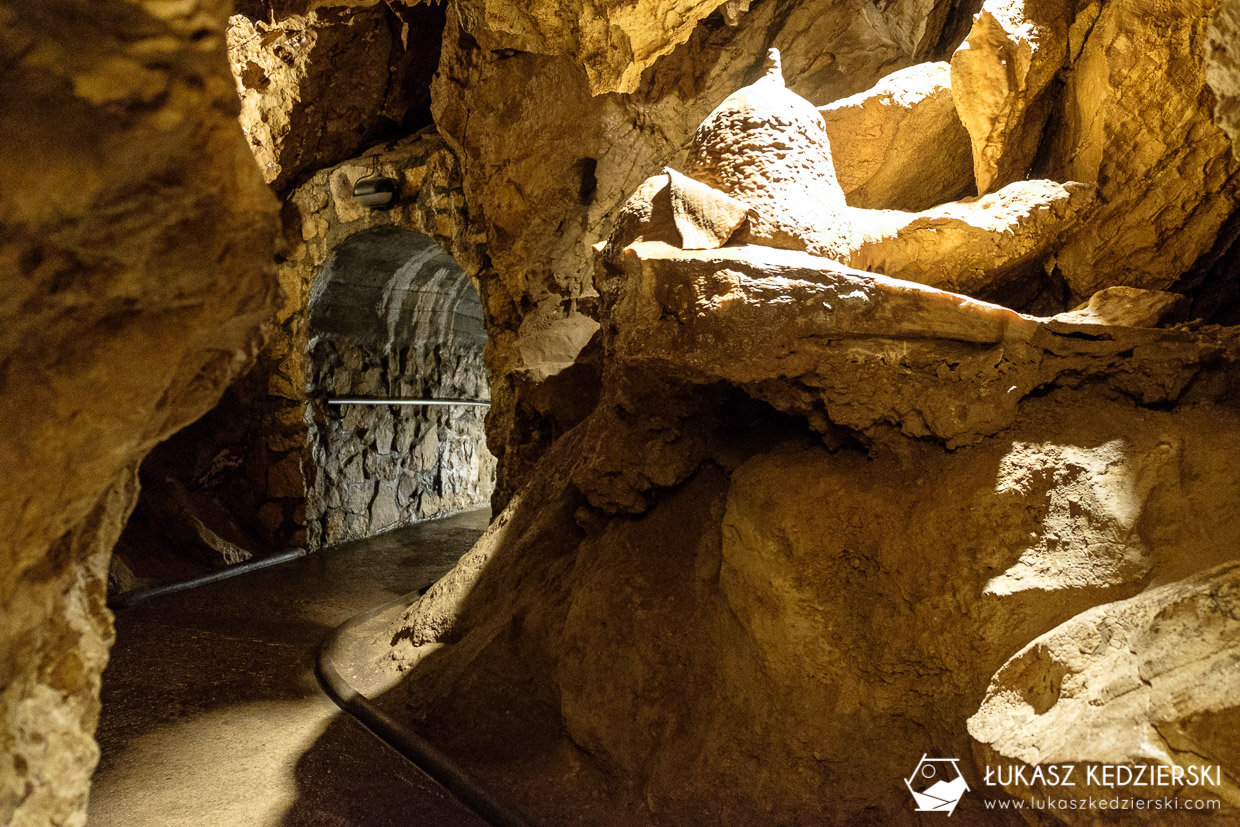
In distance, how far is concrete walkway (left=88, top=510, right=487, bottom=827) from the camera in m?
2.60

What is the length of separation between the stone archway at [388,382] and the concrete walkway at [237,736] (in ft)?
7.72

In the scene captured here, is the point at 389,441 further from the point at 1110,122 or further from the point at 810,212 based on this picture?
the point at 1110,122

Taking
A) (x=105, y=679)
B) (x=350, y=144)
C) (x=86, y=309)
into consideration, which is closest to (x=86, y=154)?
(x=86, y=309)

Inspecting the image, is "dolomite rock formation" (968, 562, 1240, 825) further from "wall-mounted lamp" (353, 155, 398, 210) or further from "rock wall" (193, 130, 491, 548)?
"wall-mounted lamp" (353, 155, 398, 210)

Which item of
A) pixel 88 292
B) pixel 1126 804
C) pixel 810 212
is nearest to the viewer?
pixel 88 292

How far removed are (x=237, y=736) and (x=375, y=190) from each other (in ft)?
14.5

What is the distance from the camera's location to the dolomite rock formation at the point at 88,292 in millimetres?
1001

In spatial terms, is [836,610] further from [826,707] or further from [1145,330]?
[1145,330]

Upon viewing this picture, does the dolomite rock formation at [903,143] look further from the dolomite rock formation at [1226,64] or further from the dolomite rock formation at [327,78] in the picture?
the dolomite rock formation at [327,78]

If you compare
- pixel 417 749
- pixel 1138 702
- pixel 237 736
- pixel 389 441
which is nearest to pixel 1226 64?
pixel 1138 702

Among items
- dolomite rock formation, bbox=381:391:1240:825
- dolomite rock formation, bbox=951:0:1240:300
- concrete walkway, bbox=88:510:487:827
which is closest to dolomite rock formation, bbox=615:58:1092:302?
dolomite rock formation, bbox=951:0:1240:300

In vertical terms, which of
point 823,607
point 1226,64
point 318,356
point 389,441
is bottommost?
point 389,441

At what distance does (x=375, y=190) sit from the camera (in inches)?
246

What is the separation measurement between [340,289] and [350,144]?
4.21ft
